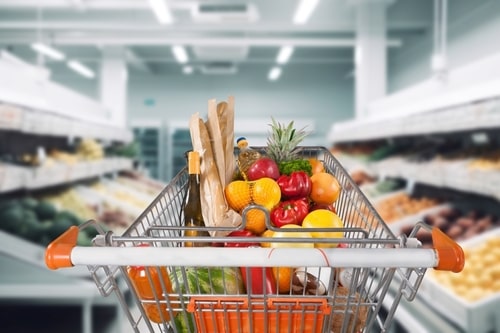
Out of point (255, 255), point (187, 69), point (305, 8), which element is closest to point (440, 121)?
point (305, 8)

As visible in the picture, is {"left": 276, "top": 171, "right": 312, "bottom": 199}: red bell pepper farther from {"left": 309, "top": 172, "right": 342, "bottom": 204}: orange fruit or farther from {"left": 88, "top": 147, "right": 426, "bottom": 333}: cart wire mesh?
{"left": 88, "top": 147, "right": 426, "bottom": 333}: cart wire mesh

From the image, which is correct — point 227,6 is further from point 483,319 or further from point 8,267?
point 483,319

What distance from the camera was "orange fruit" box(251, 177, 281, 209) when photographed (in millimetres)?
986

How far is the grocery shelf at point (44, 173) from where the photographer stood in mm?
3590

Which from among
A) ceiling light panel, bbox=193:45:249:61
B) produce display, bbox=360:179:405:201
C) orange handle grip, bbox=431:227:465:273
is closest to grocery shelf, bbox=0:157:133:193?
ceiling light panel, bbox=193:45:249:61

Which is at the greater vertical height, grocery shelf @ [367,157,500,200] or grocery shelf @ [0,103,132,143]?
grocery shelf @ [0,103,132,143]

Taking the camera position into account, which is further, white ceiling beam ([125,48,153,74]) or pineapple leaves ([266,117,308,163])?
white ceiling beam ([125,48,153,74])

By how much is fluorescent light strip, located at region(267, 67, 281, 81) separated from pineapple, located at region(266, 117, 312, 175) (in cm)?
1265

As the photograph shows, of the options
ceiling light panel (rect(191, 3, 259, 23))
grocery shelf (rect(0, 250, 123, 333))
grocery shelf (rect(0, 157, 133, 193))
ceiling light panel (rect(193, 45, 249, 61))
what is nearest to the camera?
grocery shelf (rect(0, 250, 123, 333))

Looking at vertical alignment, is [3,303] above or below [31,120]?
below

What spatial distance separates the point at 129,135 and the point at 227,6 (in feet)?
10.6

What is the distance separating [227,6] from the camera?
19.6 ft

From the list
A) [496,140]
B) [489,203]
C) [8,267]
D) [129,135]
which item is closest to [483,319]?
[489,203]

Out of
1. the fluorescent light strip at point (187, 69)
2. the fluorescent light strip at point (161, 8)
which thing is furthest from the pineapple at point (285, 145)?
the fluorescent light strip at point (187, 69)
